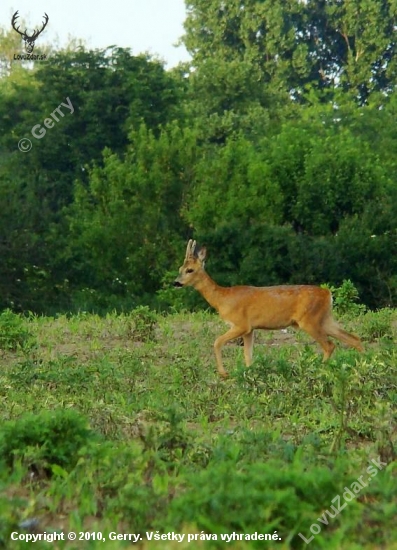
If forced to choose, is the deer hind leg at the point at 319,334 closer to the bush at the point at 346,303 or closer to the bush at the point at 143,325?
the bush at the point at 143,325

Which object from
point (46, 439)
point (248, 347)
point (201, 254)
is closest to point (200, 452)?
point (46, 439)

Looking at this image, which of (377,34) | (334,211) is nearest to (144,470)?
(334,211)

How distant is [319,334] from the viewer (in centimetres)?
1404

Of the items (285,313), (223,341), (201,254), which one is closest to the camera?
(223,341)

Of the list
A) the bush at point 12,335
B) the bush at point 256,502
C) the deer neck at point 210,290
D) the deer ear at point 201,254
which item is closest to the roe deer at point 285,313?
the deer neck at point 210,290

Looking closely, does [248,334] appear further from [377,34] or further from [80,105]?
[377,34]

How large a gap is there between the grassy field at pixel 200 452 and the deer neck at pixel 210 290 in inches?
49.1

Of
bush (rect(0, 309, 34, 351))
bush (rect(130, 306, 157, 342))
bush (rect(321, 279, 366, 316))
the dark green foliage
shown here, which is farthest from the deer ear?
the dark green foliage

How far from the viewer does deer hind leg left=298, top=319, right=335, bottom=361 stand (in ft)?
46.0

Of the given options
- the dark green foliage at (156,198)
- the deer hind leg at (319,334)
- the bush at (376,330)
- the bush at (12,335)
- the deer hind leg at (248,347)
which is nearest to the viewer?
the deer hind leg at (248,347)

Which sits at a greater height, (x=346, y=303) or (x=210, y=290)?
(x=346, y=303)

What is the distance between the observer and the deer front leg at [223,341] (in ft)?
42.3

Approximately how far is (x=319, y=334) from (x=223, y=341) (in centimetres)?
112

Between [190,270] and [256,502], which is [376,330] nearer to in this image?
[190,270]
